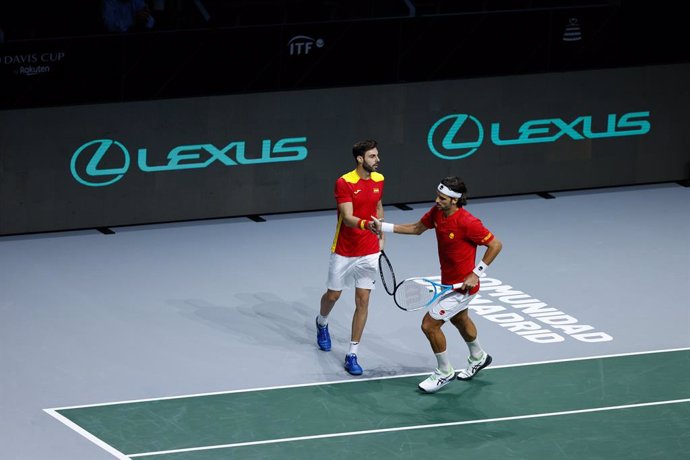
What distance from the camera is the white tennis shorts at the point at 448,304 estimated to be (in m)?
13.9

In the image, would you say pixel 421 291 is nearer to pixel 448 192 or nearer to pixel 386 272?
pixel 448 192

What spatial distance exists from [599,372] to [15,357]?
5.45 metres

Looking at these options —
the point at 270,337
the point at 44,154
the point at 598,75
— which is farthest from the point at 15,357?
the point at 598,75

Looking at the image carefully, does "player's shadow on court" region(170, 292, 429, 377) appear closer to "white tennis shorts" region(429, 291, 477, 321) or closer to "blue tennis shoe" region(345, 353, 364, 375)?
"blue tennis shoe" region(345, 353, 364, 375)

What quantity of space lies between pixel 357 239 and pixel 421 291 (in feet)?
3.39

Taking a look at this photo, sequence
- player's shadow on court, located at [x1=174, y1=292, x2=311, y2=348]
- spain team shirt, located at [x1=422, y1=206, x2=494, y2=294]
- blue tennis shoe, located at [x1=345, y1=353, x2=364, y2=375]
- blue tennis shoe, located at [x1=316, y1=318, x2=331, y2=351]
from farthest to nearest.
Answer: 1. player's shadow on court, located at [x1=174, y1=292, x2=311, y2=348]
2. blue tennis shoe, located at [x1=316, y1=318, x2=331, y2=351]
3. blue tennis shoe, located at [x1=345, y1=353, x2=364, y2=375]
4. spain team shirt, located at [x1=422, y1=206, x2=494, y2=294]

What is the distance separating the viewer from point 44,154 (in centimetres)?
1869

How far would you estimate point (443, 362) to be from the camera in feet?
46.5

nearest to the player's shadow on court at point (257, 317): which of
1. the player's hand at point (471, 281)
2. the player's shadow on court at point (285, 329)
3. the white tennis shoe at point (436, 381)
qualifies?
the player's shadow on court at point (285, 329)

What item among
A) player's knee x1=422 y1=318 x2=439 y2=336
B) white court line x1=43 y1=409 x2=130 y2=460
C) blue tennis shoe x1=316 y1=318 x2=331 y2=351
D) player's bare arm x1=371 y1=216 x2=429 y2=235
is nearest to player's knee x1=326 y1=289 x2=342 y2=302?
blue tennis shoe x1=316 y1=318 x2=331 y2=351

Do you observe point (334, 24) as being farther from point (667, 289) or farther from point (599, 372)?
point (599, 372)

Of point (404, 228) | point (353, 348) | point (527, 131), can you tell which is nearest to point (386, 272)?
point (353, 348)

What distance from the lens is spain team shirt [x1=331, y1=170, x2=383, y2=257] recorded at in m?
14.4

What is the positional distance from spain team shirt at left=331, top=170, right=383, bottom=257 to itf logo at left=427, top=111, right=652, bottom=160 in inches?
229
